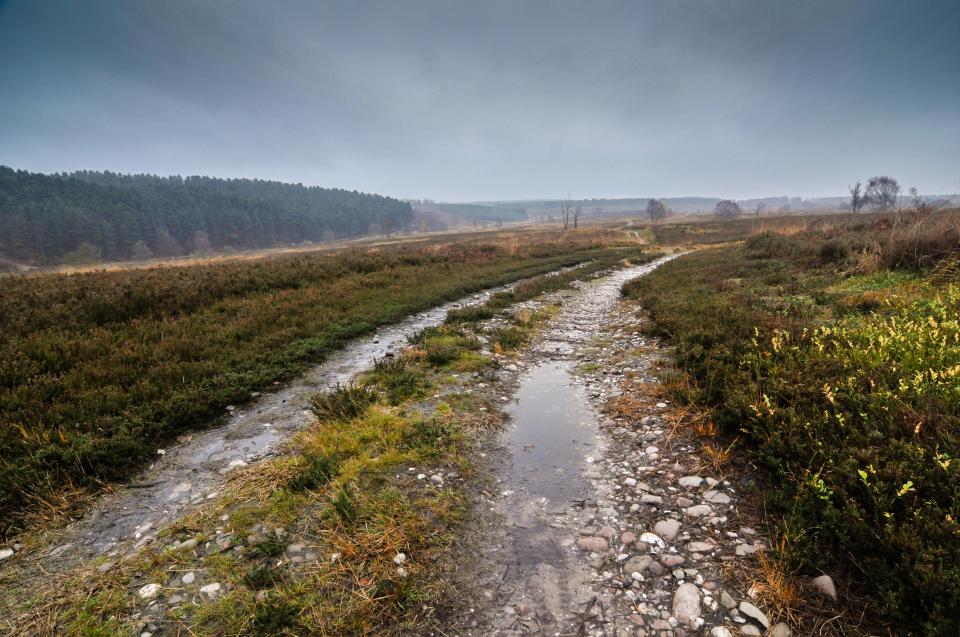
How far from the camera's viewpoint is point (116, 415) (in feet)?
24.1

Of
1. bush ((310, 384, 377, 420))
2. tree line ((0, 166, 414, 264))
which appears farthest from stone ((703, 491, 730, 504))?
tree line ((0, 166, 414, 264))

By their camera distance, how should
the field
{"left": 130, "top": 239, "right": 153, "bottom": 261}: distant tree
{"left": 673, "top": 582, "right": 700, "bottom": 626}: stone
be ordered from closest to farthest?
{"left": 673, "top": 582, "right": 700, "bottom": 626}: stone < the field < {"left": 130, "top": 239, "right": 153, "bottom": 261}: distant tree

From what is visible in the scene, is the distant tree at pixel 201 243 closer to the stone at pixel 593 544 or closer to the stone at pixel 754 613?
the stone at pixel 593 544

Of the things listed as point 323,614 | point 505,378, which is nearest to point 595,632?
point 323,614

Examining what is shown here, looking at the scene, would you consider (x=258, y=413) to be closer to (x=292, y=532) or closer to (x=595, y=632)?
(x=292, y=532)

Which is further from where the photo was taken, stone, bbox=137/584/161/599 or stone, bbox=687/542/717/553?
stone, bbox=687/542/717/553

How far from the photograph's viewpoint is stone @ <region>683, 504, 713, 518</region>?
15.9ft

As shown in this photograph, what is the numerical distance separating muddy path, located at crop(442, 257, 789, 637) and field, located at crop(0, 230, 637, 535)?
576cm

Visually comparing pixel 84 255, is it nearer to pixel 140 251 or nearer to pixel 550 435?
pixel 140 251

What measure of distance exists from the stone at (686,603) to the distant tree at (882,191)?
13851cm

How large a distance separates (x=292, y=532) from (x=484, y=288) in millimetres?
19493

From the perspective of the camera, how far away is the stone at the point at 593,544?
14.7 ft

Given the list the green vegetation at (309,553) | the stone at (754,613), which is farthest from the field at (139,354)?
the stone at (754,613)

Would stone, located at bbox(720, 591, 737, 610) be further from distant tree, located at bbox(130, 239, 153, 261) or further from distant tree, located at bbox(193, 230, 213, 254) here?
distant tree, located at bbox(193, 230, 213, 254)
